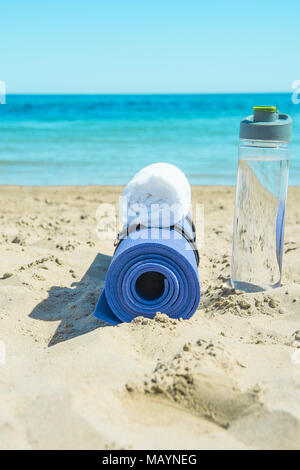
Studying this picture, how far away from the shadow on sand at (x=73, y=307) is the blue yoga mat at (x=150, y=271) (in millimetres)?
164

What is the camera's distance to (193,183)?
9172 millimetres

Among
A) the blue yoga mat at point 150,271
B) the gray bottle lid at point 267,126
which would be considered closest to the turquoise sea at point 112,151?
the gray bottle lid at point 267,126

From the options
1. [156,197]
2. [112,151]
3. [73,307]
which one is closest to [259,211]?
[156,197]

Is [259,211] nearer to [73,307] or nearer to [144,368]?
[73,307]

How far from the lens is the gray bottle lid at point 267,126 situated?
2963mm

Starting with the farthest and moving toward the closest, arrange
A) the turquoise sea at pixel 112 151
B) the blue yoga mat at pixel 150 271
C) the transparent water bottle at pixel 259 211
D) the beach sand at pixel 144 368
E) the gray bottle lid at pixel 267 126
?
the turquoise sea at pixel 112 151 < the transparent water bottle at pixel 259 211 < the gray bottle lid at pixel 267 126 < the blue yoga mat at pixel 150 271 < the beach sand at pixel 144 368

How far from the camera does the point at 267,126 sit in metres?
2.96

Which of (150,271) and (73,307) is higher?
(150,271)

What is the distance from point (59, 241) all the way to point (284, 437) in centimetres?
327

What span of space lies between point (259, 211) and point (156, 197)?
28.6 inches

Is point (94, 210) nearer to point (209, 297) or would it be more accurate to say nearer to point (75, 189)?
point (75, 189)

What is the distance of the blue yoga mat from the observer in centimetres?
271

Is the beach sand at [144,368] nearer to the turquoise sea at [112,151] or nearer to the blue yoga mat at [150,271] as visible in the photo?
the blue yoga mat at [150,271]

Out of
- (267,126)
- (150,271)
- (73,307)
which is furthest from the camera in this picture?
(73,307)
